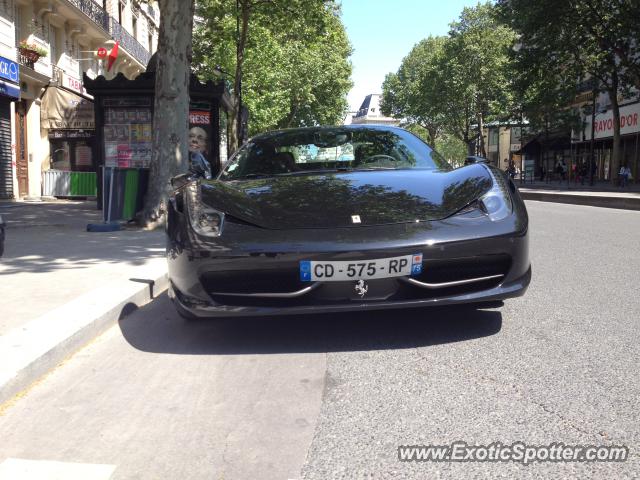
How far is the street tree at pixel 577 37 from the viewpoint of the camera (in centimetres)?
2564

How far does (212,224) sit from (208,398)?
1.05m

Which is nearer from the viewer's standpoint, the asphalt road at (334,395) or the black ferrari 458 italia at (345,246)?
the asphalt road at (334,395)

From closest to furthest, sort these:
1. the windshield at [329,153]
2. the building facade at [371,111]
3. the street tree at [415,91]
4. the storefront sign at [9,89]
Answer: the windshield at [329,153], the storefront sign at [9,89], the street tree at [415,91], the building facade at [371,111]

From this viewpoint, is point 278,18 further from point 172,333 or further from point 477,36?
point 477,36

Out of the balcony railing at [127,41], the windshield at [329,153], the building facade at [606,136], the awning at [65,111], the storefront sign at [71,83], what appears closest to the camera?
the windshield at [329,153]

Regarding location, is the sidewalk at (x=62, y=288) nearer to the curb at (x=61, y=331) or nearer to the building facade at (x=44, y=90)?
the curb at (x=61, y=331)

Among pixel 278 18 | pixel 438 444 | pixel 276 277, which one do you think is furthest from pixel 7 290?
pixel 278 18

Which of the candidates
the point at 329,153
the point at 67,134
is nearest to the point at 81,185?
the point at 67,134

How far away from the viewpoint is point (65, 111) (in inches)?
779

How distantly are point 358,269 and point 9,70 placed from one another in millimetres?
17217

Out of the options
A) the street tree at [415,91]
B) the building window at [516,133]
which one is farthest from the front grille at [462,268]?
the street tree at [415,91]

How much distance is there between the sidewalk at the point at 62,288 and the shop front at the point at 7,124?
9728 millimetres

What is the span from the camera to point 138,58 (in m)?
32.1

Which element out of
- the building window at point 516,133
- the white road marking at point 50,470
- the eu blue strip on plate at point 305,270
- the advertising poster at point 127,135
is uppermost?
the building window at point 516,133
